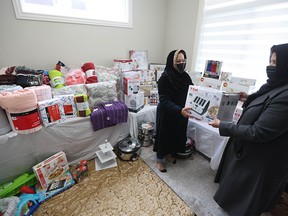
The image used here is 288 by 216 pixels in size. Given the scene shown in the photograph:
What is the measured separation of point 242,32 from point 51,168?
2.66 meters

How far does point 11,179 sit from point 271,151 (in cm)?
219

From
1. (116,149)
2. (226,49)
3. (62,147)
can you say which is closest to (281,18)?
(226,49)

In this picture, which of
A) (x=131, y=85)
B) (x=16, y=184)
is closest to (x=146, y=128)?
(x=131, y=85)

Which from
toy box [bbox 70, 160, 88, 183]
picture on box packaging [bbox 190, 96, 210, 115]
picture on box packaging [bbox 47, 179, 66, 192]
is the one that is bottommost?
picture on box packaging [bbox 47, 179, 66, 192]

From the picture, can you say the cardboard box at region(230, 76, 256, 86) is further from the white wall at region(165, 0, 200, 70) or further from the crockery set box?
the crockery set box

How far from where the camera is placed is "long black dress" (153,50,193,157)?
1.46 m

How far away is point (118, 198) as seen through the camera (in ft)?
4.73

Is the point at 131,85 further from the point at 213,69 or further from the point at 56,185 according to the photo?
the point at 56,185

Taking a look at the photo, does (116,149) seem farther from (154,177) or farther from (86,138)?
(154,177)

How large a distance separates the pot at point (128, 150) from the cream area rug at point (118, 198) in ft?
0.63

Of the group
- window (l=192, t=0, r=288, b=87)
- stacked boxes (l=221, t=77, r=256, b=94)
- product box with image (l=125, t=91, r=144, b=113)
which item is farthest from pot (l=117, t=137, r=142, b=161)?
window (l=192, t=0, r=288, b=87)

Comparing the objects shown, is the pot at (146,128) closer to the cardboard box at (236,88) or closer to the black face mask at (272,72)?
the cardboard box at (236,88)

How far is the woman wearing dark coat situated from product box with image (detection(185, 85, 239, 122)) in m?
0.20

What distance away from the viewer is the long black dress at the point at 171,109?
146 centimetres
